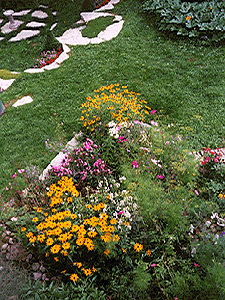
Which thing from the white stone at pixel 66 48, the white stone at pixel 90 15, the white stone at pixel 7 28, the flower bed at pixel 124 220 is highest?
the white stone at pixel 7 28

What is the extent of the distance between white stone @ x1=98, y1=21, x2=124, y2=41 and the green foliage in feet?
4.03

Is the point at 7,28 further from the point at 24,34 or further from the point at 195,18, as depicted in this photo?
the point at 195,18

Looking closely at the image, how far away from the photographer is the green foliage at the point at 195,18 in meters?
6.38

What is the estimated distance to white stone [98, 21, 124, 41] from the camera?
23.8ft

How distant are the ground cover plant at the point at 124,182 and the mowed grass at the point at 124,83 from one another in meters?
0.03

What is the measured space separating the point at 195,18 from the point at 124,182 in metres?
5.84

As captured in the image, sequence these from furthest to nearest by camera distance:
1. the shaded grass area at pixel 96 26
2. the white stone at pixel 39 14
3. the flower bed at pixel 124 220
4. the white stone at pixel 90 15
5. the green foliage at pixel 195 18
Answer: the white stone at pixel 39 14
the white stone at pixel 90 15
the shaded grass area at pixel 96 26
the green foliage at pixel 195 18
the flower bed at pixel 124 220

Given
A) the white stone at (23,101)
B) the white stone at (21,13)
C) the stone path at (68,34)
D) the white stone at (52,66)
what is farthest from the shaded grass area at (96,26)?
the white stone at (21,13)

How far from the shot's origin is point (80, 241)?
2.28 m

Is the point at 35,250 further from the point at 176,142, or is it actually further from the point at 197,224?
the point at 176,142

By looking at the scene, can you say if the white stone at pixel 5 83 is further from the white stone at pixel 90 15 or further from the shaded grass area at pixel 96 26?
the white stone at pixel 90 15

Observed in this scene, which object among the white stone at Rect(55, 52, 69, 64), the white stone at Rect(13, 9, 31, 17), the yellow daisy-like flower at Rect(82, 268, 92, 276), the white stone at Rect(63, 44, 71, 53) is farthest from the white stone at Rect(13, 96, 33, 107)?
the white stone at Rect(13, 9, 31, 17)

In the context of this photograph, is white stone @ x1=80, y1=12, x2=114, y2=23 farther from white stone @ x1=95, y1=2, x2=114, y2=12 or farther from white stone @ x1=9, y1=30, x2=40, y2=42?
white stone @ x1=9, y1=30, x2=40, y2=42

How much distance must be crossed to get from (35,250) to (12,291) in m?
0.46
